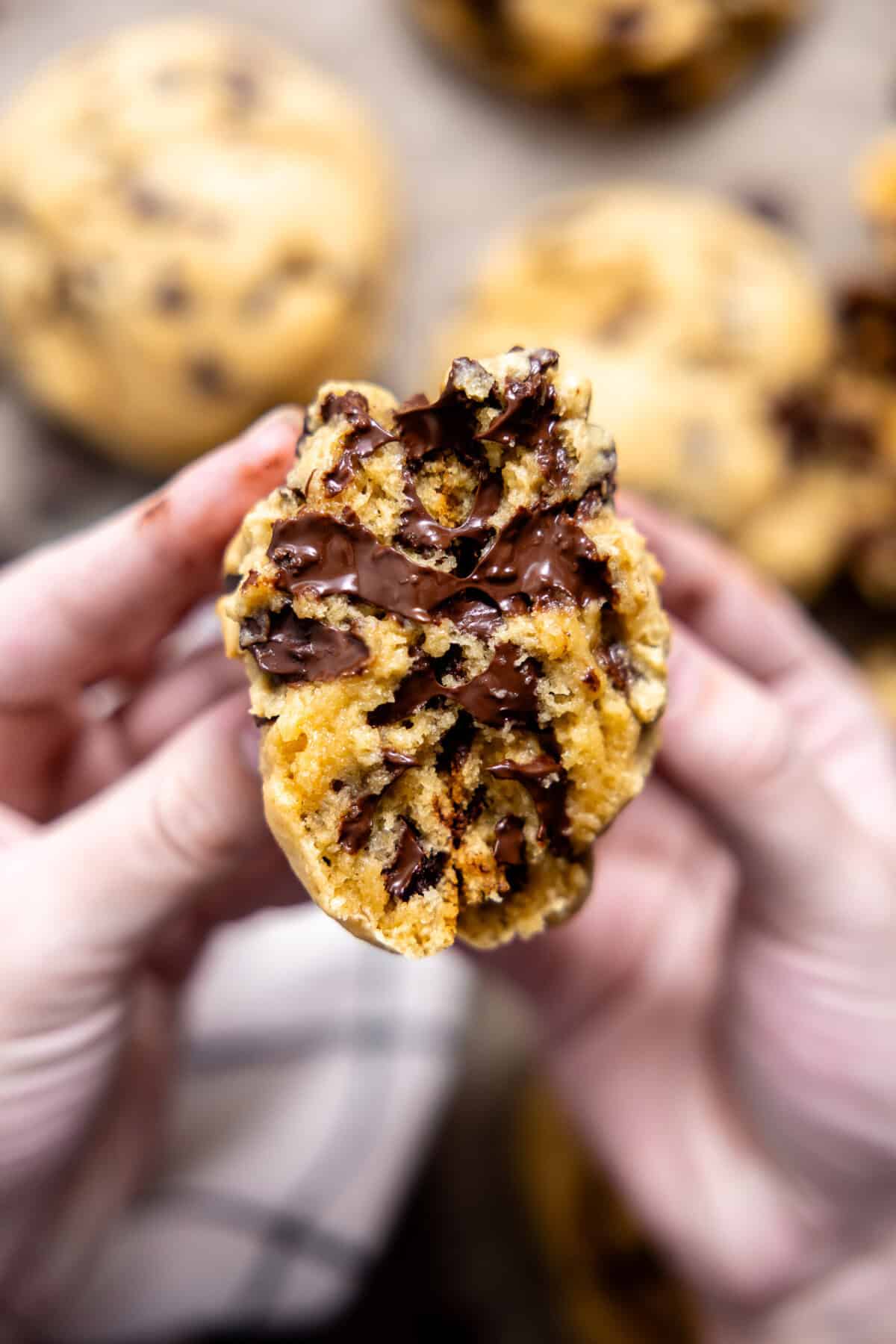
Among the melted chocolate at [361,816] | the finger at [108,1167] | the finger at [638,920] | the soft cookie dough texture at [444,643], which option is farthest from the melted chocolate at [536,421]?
the finger at [108,1167]

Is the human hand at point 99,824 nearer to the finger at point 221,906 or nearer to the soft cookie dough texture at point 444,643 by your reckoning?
the finger at point 221,906

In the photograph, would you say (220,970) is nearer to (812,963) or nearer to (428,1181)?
(428,1181)

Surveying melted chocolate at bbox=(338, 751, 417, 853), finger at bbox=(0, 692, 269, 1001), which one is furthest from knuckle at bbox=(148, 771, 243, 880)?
melted chocolate at bbox=(338, 751, 417, 853)

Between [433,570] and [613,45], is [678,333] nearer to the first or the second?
[613,45]

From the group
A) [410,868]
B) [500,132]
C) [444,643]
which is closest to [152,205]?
[500,132]

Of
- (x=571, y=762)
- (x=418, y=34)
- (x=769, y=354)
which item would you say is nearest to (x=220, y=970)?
(x=571, y=762)

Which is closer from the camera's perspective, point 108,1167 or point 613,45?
point 108,1167
